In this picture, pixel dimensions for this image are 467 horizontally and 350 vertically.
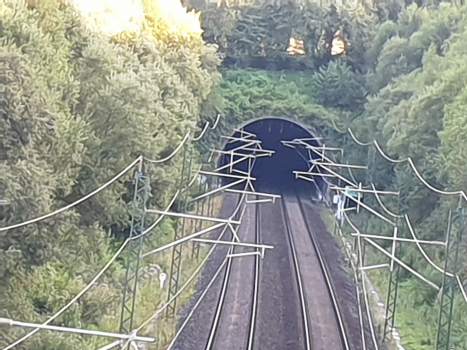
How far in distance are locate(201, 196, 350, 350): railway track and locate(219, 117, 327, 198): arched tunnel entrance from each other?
33.1ft

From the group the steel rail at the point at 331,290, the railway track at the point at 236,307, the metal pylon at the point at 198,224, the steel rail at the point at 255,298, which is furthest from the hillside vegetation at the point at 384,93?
the metal pylon at the point at 198,224

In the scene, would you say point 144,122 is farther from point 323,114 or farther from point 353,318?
point 323,114

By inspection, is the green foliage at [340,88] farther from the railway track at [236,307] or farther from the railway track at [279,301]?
the railway track at [236,307]

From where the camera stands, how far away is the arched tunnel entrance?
43.3 m

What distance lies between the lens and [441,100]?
2623cm

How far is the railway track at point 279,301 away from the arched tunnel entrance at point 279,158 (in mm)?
10102

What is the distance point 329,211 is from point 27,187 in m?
25.1

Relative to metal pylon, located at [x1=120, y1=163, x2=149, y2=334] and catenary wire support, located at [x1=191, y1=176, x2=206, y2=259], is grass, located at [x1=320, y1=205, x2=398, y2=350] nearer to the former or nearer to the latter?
catenary wire support, located at [x1=191, y1=176, x2=206, y2=259]

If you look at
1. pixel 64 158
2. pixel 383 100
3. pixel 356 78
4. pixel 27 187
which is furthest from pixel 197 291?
pixel 356 78

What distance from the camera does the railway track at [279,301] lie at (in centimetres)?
1989

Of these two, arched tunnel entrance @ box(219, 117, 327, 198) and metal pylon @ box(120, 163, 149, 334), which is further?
arched tunnel entrance @ box(219, 117, 327, 198)

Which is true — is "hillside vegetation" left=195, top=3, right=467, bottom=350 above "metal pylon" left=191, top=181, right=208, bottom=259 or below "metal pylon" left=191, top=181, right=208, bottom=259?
above

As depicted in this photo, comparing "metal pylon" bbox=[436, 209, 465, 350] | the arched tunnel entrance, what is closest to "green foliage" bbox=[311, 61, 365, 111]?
the arched tunnel entrance

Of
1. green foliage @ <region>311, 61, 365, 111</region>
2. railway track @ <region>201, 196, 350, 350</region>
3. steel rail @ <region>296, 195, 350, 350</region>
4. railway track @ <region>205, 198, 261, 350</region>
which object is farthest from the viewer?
green foliage @ <region>311, 61, 365, 111</region>
